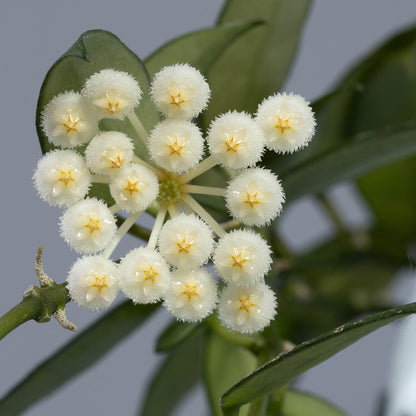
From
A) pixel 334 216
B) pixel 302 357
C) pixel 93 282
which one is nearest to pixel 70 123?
pixel 93 282

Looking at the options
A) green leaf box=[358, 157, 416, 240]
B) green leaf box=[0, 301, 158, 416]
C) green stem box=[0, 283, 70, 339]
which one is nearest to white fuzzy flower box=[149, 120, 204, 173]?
green stem box=[0, 283, 70, 339]

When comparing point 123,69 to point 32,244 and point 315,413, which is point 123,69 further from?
point 32,244

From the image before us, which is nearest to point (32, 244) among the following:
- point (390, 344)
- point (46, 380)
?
point (46, 380)

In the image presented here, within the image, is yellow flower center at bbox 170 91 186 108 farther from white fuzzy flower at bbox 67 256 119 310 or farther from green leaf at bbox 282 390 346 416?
green leaf at bbox 282 390 346 416

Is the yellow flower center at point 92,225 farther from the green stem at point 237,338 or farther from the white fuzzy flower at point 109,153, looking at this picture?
the green stem at point 237,338

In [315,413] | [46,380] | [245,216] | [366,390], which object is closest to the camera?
[245,216]

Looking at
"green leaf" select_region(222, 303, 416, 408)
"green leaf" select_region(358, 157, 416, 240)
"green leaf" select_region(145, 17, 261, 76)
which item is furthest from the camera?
"green leaf" select_region(358, 157, 416, 240)

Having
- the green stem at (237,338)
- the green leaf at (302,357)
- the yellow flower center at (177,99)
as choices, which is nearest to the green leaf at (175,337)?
the green stem at (237,338)

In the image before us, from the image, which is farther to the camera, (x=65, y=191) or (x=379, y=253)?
(x=379, y=253)
